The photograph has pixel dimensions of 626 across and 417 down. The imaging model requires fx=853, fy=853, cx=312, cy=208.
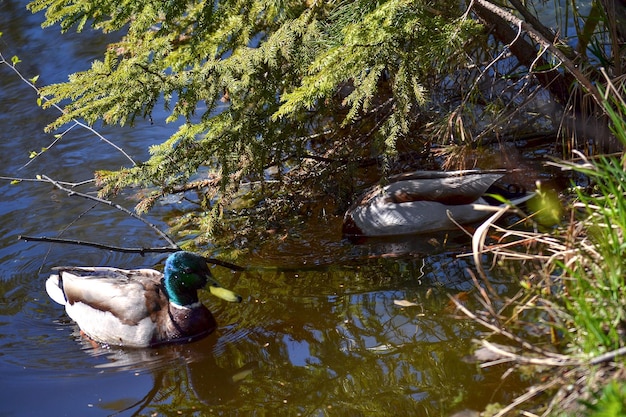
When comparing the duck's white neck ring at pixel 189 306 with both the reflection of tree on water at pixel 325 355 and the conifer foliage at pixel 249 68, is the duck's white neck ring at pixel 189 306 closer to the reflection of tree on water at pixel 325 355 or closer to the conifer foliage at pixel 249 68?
the reflection of tree on water at pixel 325 355

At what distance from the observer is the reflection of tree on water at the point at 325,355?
4262 mm

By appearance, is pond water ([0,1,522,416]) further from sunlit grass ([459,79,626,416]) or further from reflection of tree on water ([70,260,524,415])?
sunlit grass ([459,79,626,416])

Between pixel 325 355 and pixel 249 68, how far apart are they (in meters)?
1.83

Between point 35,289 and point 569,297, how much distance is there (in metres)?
3.96

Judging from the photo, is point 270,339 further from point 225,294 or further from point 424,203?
point 424,203

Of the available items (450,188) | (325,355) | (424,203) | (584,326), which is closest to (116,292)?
(325,355)

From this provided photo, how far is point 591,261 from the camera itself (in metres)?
3.49

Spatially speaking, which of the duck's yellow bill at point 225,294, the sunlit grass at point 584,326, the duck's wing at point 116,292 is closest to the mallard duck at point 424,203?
the duck's yellow bill at point 225,294

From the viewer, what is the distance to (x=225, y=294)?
5285 mm

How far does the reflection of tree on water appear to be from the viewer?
4.26m

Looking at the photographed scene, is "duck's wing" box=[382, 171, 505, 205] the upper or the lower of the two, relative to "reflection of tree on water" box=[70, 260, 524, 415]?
upper

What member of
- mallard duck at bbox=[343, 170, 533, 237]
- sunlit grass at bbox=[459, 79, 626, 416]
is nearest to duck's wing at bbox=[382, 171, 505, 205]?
mallard duck at bbox=[343, 170, 533, 237]

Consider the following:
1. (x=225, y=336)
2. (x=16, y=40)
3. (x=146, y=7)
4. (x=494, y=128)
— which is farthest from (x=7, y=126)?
(x=494, y=128)

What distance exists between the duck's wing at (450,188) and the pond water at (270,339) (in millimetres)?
352
